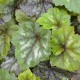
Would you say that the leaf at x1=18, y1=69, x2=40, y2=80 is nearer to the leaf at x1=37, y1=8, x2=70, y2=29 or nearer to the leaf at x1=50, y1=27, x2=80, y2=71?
the leaf at x1=50, y1=27, x2=80, y2=71

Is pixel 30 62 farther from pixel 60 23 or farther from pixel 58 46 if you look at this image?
pixel 60 23

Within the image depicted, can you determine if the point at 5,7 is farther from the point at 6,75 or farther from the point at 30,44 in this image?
the point at 6,75

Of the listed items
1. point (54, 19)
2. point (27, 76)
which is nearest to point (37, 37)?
point (54, 19)

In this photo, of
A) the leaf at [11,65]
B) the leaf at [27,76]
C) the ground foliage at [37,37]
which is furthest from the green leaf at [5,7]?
the leaf at [27,76]

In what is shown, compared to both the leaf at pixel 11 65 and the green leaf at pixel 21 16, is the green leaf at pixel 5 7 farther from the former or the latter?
the leaf at pixel 11 65

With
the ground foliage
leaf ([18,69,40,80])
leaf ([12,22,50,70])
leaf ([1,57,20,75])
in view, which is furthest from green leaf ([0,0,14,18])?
leaf ([18,69,40,80])

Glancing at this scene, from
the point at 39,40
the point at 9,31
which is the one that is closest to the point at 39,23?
the point at 39,40
